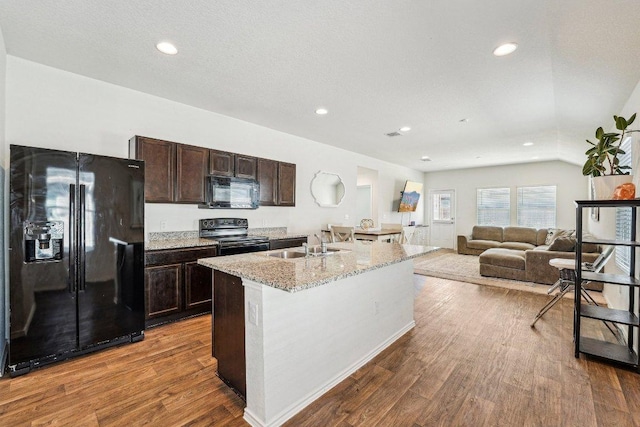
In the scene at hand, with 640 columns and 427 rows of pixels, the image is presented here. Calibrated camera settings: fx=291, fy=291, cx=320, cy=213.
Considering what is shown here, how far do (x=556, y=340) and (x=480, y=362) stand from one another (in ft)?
3.58

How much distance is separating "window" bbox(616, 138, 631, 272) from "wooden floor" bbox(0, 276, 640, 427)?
830 millimetres

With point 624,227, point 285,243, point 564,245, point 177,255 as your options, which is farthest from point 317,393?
point 564,245

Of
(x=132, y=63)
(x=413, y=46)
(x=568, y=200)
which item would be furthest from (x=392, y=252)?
(x=568, y=200)

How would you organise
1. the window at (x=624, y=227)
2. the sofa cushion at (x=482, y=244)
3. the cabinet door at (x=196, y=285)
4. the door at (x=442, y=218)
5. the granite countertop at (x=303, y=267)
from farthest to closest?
1. the door at (x=442, y=218)
2. the sofa cushion at (x=482, y=244)
3. the cabinet door at (x=196, y=285)
4. the window at (x=624, y=227)
5. the granite countertop at (x=303, y=267)

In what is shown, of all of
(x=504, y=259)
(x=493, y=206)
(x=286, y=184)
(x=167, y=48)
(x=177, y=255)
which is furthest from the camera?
(x=493, y=206)

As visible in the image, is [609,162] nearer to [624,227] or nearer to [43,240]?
[624,227]

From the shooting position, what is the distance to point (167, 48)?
8.12ft

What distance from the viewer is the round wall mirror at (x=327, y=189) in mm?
5797

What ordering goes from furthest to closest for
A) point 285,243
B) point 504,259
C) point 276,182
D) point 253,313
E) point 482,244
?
point 482,244 < point 504,259 < point 276,182 < point 285,243 < point 253,313

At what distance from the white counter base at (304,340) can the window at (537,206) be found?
299 inches

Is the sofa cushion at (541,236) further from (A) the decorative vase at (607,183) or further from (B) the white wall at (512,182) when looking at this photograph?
(A) the decorative vase at (607,183)

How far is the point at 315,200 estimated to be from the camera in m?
5.76

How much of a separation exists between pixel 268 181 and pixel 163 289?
2132 millimetres

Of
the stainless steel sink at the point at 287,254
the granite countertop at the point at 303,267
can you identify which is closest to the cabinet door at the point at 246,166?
the stainless steel sink at the point at 287,254
